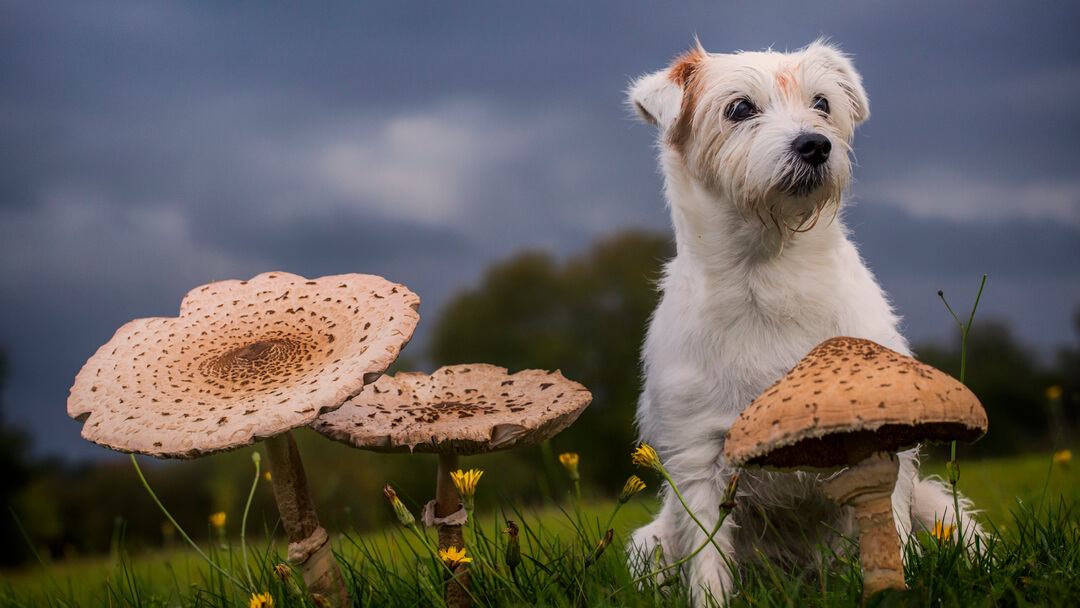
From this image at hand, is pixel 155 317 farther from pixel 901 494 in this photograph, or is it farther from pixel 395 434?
pixel 901 494

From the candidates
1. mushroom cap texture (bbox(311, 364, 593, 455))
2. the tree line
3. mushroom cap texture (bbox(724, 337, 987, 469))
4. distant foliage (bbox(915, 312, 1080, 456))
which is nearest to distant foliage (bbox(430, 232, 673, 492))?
the tree line

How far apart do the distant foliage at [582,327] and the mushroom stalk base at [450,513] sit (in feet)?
54.7

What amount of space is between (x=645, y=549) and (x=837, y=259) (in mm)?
2110

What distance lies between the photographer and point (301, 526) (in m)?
3.98

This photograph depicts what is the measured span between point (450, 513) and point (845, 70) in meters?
3.69

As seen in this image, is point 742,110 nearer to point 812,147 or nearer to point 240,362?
point 812,147

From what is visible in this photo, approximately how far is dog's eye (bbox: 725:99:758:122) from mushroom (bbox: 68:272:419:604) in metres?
2.16

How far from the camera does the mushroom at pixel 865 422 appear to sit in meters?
2.72

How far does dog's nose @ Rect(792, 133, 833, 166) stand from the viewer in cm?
400

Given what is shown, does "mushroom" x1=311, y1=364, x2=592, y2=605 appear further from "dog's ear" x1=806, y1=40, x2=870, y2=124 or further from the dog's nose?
"dog's ear" x1=806, y1=40, x2=870, y2=124

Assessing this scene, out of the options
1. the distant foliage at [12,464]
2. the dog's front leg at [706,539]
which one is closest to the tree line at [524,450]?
the distant foliage at [12,464]

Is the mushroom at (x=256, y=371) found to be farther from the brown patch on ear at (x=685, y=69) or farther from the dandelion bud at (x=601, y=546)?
the brown patch on ear at (x=685, y=69)

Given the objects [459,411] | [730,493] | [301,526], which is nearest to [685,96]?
[459,411]

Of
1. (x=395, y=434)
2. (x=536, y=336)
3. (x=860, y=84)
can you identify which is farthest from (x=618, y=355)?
(x=395, y=434)
